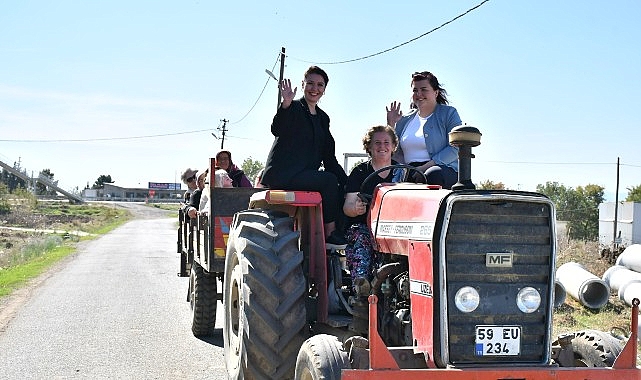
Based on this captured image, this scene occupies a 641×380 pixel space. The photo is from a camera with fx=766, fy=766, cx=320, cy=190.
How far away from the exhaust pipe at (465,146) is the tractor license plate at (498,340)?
828 mm

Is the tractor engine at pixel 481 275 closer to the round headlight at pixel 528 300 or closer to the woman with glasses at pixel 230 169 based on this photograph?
the round headlight at pixel 528 300

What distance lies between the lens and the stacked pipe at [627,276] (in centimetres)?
1177

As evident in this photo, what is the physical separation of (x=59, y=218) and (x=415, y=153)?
2694 inches

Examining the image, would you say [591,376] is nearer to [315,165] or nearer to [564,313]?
[315,165]

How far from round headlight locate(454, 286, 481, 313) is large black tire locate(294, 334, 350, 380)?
27.9 inches

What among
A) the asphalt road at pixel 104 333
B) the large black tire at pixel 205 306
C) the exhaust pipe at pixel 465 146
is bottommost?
the asphalt road at pixel 104 333

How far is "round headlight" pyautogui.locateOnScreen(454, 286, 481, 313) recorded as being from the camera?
14.3 feet

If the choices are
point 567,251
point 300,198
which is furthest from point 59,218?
point 300,198

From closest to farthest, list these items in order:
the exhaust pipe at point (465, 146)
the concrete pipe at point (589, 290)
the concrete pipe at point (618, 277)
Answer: the exhaust pipe at point (465, 146) → the concrete pipe at point (589, 290) → the concrete pipe at point (618, 277)

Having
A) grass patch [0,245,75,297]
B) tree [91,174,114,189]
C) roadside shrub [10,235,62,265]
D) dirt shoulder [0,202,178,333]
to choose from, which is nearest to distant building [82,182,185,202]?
tree [91,174,114,189]

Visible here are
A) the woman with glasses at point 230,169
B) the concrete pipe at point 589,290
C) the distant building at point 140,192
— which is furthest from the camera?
the distant building at point 140,192

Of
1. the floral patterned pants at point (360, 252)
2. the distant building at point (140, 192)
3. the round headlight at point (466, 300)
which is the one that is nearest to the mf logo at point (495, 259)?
the round headlight at point (466, 300)

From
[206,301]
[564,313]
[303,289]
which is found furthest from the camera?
[564,313]

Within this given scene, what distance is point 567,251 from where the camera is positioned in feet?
59.5
